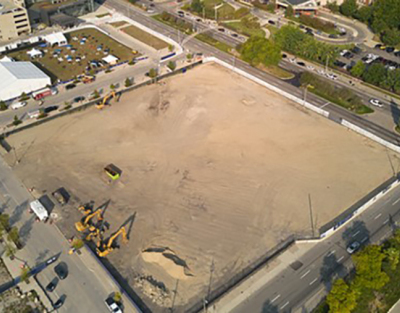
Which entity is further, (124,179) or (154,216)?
(124,179)

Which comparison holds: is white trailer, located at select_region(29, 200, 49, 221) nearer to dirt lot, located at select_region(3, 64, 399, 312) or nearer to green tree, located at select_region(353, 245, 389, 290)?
dirt lot, located at select_region(3, 64, 399, 312)

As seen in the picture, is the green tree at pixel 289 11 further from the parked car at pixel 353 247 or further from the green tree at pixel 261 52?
the parked car at pixel 353 247

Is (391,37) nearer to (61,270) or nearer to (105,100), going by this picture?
(105,100)

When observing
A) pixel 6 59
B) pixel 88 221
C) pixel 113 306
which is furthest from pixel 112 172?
pixel 6 59

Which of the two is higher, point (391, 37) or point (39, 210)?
point (391, 37)

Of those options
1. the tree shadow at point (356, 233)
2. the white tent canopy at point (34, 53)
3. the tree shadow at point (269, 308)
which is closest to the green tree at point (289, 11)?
the white tent canopy at point (34, 53)

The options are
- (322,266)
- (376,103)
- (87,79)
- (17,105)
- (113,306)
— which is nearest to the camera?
(113,306)

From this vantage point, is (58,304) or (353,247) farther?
(353,247)

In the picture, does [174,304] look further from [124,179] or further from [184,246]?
[124,179]

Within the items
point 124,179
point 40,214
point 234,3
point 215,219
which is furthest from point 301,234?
point 234,3
